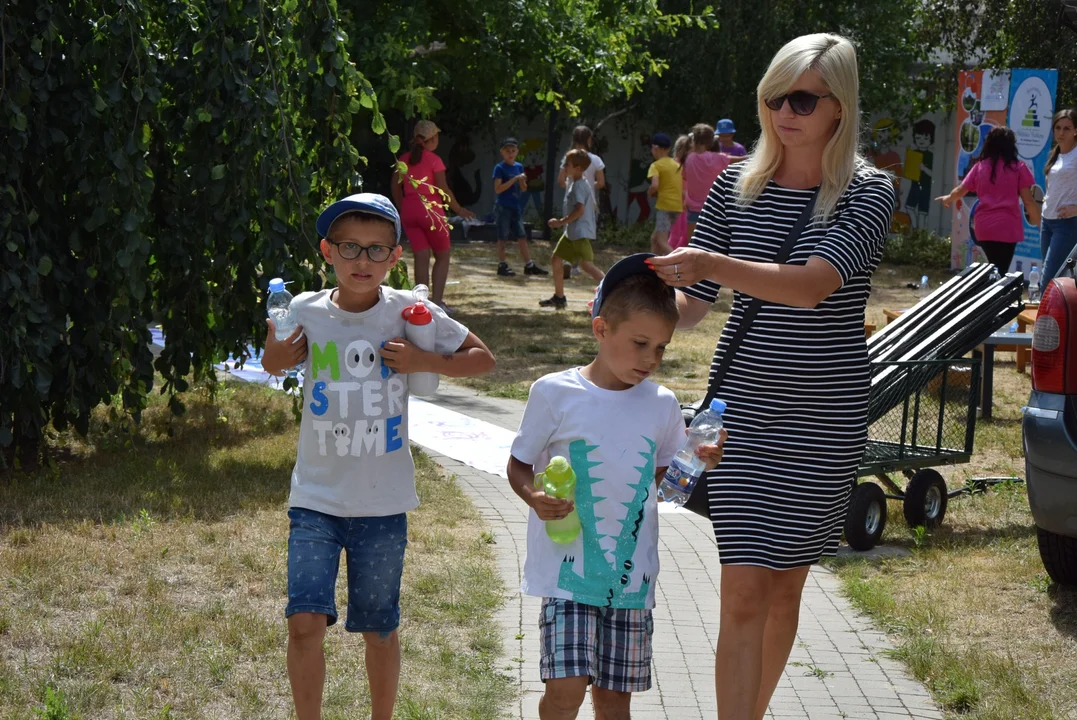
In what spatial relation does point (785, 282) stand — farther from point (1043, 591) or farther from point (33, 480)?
point (33, 480)

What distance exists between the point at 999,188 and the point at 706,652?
937 centimetres

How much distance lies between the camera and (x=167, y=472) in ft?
23.5

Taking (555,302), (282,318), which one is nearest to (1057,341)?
(282,318)

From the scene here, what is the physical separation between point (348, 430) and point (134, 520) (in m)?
3.10

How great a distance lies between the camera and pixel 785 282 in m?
3.28

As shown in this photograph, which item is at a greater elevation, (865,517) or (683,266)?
(683,266)

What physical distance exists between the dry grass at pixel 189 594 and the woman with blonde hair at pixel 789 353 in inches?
44.7

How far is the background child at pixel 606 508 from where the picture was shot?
3189 millimetres

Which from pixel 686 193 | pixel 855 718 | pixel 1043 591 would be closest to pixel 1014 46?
pixel 686 193

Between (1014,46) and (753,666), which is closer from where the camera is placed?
(753,666)

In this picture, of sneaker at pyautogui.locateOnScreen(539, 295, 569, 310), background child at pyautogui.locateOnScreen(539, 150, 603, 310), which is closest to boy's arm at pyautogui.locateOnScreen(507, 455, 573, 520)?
background child at pyautogui.locateOnScreen(539, 150, 603, 310)

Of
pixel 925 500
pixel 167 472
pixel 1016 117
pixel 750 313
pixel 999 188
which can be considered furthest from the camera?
pixel 1016 117

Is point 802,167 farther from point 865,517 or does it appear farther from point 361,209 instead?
point 865,517

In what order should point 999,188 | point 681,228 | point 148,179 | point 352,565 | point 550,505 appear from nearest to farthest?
point 550,505
point 352,565
point 148,179
point 999,188
point 681,228
